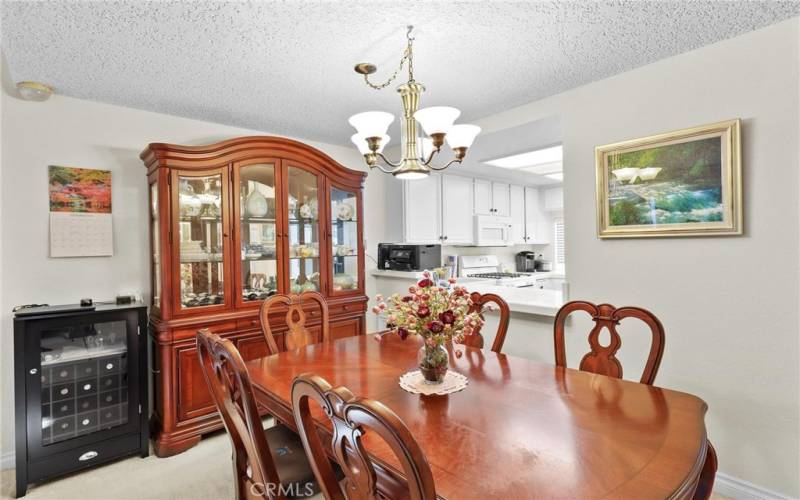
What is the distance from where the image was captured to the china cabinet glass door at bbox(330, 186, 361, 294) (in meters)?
Result: 3.44

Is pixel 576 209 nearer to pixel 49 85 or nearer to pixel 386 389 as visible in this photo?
pixel 386 389

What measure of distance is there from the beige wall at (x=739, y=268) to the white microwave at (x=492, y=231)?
2.39 m

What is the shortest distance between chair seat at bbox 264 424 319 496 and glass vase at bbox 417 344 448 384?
0.54m

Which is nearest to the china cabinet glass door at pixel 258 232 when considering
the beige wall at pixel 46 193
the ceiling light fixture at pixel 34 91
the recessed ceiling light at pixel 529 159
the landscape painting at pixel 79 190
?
the beige wall at pixel 46 193

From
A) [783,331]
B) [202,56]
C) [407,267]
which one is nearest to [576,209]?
[783,331]

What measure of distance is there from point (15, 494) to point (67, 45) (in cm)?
235

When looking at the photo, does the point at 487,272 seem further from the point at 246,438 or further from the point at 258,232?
the point at 246,438

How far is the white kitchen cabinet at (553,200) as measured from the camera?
580cm

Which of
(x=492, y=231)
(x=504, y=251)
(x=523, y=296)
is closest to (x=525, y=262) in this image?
(x=504, y=251)

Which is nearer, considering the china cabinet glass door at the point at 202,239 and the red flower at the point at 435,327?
the red flower at the point at 435,327

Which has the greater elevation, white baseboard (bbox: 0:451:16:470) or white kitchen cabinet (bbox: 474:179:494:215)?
white kitchen cabinet (bbox: 474:179:494:215)

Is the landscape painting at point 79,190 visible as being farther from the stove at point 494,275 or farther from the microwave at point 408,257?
the stove at point 494,275

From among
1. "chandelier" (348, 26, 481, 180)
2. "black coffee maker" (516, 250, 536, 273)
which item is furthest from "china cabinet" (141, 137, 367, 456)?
"black coffee maker" (516, 250, 536, 273)

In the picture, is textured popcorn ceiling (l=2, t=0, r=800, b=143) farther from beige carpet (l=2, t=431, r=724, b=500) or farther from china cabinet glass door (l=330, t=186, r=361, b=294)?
beige carpet (l=2, t=431, r=724, b=500)
